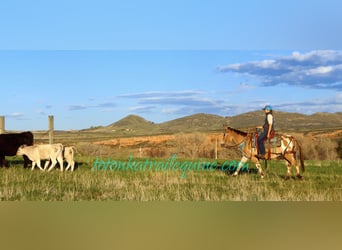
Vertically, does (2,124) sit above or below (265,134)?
above

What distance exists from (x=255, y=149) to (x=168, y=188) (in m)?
4.25

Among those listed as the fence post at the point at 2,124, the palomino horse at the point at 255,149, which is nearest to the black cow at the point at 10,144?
the fence post at the point at 2,124

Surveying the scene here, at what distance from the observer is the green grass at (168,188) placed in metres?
8.15

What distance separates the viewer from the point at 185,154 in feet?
81.1

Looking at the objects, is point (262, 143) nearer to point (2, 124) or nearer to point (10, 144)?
point (10, 144)

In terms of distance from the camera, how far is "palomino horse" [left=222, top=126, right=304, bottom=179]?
12.5 metres

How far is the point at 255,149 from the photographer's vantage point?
42.1 ft

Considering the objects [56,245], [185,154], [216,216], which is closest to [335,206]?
[216,216]

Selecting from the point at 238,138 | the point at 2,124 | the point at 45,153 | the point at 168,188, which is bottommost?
the point at 168,188

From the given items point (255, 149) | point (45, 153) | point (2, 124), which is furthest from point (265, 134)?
point (2, 124)

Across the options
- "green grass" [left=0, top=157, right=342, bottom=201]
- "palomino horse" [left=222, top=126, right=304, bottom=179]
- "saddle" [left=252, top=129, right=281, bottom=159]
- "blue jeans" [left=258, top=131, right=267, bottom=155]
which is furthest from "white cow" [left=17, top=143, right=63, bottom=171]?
"saddle" [left=252, top=129, right=281, bottom=159]

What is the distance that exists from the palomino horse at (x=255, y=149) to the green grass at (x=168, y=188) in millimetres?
515

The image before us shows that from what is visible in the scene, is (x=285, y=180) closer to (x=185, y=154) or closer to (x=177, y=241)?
(x=177, y=241)

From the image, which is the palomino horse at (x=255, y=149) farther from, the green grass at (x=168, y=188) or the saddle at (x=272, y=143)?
the green grass at (x=168, y=188)
